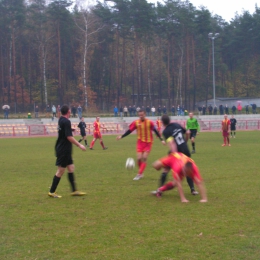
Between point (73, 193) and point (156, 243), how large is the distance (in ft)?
12.4

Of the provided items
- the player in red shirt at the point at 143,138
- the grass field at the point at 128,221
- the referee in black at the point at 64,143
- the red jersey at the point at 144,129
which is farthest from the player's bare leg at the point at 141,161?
the referee in black at the point at 64,143

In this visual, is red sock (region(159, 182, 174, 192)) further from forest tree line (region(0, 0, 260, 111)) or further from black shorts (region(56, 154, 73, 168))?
forest tree line (region(0, 0, 260, 111))

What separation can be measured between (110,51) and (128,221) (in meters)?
61.5

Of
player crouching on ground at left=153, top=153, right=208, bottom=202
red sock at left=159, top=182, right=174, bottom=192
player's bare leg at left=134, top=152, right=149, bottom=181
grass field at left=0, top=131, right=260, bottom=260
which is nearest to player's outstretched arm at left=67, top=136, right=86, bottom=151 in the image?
grass field at left=0, top=131, right=260, bottom=260

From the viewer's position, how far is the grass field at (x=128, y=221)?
5477 millimetres

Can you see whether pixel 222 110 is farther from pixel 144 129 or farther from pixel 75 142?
pixel 75 142

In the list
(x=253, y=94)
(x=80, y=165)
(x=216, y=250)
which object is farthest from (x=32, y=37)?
(x=216, y=250)

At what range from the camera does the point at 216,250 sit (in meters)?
5.43

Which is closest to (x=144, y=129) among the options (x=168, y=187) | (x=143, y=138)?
(x=143, y=138)

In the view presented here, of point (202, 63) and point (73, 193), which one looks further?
point (202, 63)

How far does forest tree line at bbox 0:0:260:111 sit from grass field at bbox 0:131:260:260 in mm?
46650

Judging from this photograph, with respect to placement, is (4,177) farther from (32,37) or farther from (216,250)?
(32,37)

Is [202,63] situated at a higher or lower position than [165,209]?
higher

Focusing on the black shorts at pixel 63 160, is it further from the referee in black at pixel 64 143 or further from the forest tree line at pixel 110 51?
the forest tree line at pixel 110 51
